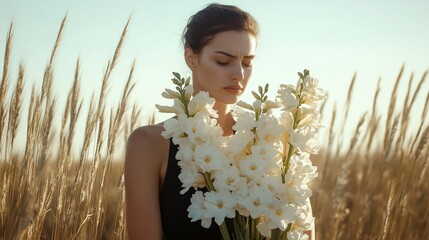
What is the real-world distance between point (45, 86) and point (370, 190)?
2.54 m

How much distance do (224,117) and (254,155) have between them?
Answer: 0.78 metres

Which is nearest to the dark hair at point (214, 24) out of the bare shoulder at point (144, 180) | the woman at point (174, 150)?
the woman at point (174, 150)

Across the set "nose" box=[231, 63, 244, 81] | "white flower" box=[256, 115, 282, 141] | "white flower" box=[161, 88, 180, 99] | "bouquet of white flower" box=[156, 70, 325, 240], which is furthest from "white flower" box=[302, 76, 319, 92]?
"nose" box=[231, 63, 244, 81]

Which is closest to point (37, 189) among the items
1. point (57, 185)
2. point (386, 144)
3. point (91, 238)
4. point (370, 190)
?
point (57, 185)

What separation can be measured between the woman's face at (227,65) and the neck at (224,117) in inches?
5.3

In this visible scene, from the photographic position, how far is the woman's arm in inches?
76.2

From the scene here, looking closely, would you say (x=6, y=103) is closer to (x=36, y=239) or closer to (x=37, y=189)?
(x=37, y=189)

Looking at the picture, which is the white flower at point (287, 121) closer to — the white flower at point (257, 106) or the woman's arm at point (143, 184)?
the white flower at point (257, 106)

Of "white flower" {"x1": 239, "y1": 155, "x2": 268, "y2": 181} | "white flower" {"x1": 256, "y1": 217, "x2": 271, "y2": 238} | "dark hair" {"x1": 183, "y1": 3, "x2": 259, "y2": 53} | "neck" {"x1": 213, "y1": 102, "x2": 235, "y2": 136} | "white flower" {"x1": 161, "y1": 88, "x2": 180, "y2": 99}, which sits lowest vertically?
"white flower" {"x1": 256, "y1": 217, "x2": 271, "y2": 238}

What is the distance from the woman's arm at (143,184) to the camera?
1937 mm

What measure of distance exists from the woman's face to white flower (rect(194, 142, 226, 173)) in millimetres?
571

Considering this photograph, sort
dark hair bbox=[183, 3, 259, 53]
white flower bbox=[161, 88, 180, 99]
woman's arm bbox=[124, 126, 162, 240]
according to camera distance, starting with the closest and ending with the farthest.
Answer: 1. white flower bbox=[161, 88, 180, 99]
2. woman's arm bbox=[124, 126, 162, 240]
3. dark hair bbox=[183, 3, 259, 53]

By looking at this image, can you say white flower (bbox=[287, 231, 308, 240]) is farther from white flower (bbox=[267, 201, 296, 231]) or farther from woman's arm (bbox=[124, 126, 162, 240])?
woman's arm (bbox=[124, 126, 162, 240])

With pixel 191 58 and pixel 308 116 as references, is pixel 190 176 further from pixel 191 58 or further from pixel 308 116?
pixel 191 58
